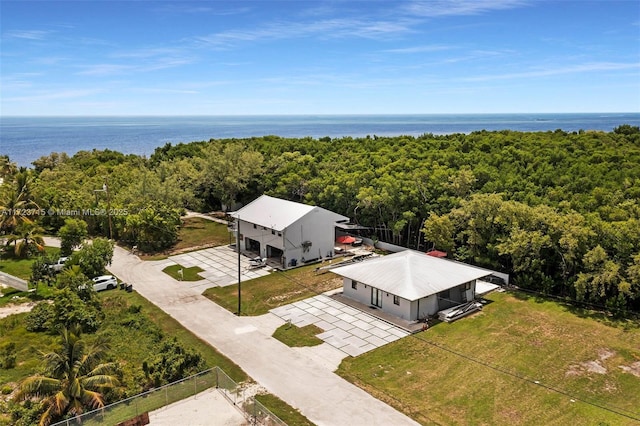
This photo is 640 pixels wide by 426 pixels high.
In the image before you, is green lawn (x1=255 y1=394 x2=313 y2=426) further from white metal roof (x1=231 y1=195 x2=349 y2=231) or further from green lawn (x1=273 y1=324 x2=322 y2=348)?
white metal roof (x1=231 y1=195 x2=349 y2=231)

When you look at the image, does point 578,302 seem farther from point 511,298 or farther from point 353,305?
point 353,305

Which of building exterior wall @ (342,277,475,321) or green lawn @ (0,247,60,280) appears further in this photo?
green lawn @ (0,247,60,280)

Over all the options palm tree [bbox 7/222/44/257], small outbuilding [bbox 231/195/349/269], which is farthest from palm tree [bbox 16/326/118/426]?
palm tree [bbox 7/222/44/257]

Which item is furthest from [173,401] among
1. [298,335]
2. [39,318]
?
[39,318]

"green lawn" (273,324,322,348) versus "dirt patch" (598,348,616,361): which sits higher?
"dirt patch" (598,348,616,361)

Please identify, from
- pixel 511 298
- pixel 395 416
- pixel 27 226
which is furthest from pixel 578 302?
pixel 27 226

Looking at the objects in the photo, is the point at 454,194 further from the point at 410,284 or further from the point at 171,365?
the point at 171,365
